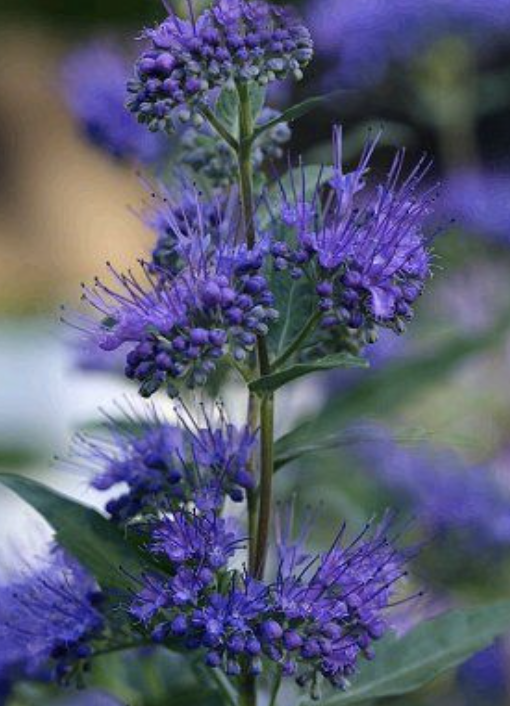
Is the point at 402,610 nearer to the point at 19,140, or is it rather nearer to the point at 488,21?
the point at 488,21

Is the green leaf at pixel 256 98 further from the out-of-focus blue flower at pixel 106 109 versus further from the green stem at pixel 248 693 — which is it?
the out-of-focus blue flower at pixel 106 109

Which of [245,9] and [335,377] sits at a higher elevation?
[245,9]

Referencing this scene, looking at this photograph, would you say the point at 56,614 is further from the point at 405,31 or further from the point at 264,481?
the point at 405,31

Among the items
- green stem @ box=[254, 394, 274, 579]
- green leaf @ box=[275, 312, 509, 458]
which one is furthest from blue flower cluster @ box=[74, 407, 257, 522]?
green leaf @ box=[275, 312, 509, 458]

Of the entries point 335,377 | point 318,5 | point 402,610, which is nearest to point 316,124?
point 318,5

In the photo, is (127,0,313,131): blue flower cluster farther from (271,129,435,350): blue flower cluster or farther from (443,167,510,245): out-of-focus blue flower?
(443,167,510,245): out-of-focus blue flower

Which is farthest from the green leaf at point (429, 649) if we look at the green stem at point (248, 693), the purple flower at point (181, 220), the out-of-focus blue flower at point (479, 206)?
the out-of-focus blue flower at point (479, 206)

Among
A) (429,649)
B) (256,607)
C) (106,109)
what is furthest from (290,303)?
(106,109)
